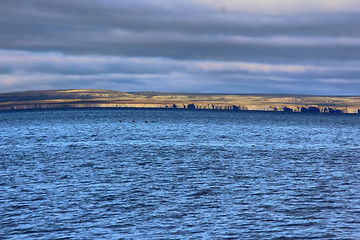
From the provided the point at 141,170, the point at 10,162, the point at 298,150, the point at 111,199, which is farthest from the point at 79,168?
the point at 298,150

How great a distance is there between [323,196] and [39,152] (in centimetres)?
3931

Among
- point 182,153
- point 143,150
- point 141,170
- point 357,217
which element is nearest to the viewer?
point 357,217

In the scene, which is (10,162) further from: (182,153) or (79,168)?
(182,153)

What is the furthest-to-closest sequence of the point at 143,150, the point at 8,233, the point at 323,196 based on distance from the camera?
1. the point at 143,150
2. the point at 323,196
3. the point at 8,233

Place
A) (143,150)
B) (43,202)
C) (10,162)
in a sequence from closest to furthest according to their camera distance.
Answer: (43,202), (10,162), (143,150)

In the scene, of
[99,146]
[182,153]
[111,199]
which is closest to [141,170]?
[111,199]

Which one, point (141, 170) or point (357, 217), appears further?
point (141, 170)

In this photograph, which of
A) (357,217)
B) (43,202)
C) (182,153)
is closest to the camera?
(357,217)

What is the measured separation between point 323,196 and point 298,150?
34.3 m

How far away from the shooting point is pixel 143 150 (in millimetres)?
62406

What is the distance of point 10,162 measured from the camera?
48031mm

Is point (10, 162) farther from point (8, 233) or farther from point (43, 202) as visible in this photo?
point (8, 233)

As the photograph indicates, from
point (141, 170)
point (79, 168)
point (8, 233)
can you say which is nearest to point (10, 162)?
point (79, 168)

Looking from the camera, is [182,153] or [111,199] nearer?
[111,199]
